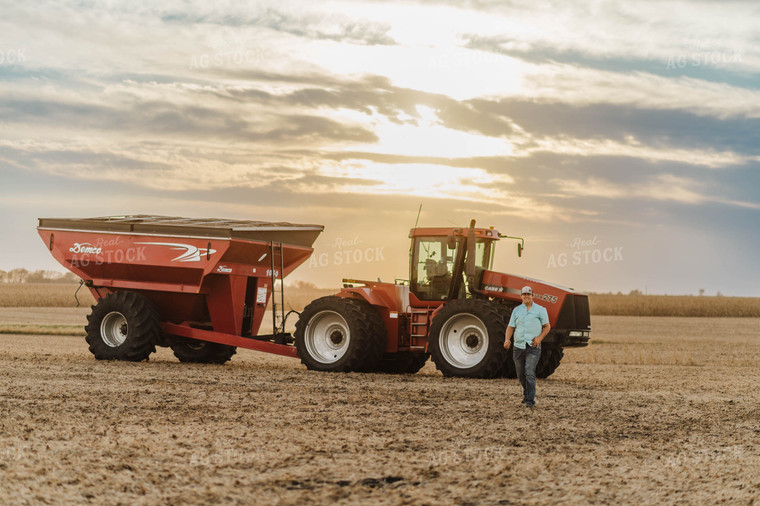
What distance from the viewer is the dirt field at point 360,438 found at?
26.3ft

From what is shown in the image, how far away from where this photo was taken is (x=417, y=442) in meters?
10.2

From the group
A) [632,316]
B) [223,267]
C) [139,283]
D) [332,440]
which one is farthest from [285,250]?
[632,316]

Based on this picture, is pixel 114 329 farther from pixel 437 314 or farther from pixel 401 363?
pixel 437 314

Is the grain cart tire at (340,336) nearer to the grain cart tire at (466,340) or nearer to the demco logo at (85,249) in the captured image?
the grain cart tire at (466,340)

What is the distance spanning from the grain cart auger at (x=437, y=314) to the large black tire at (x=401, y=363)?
8 cm

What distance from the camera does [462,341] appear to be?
16500 mm

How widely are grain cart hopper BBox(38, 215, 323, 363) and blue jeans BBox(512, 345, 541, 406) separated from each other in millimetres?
6292

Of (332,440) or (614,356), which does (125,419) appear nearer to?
(332,440)

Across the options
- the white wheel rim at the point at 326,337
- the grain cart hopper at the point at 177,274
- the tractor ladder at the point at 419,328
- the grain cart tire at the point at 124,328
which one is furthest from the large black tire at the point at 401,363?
the grain cart tire at the point at 124,328

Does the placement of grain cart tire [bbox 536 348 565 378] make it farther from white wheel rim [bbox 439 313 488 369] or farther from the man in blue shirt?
the man in blue shirt

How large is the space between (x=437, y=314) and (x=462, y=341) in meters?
0.66

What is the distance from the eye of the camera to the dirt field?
8.02 m

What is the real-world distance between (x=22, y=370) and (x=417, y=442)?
10142 millimetres

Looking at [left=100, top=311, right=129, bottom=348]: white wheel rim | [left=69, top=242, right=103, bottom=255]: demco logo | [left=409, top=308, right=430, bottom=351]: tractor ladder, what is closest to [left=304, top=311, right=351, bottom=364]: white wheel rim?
[left=409, top=308, right=430, bottom=351]: tractor ladder
